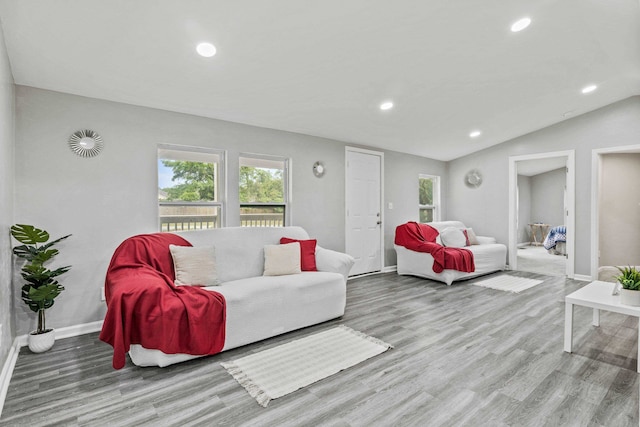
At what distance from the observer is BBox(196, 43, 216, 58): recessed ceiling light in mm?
2429

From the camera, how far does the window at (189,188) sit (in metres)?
3.46

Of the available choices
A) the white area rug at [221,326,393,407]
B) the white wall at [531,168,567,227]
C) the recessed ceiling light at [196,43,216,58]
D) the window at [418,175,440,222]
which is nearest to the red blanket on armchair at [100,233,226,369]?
the white area rug at [221,326,393,407]

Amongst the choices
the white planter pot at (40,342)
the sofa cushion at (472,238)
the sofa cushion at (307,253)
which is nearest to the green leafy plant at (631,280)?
the sofa cushion at (307,253)

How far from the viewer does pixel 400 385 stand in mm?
2027

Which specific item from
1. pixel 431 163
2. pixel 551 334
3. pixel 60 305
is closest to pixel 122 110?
pixel 60 305

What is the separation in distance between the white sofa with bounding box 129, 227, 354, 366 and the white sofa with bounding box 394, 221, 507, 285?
2030 mm

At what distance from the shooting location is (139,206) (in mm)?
3221

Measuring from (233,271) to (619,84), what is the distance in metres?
5.43

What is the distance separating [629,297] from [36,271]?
4.51 m

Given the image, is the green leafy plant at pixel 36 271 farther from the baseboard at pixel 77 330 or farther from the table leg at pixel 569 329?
the table leg at pixel 569 329

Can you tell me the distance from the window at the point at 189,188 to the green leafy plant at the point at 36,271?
1065mm

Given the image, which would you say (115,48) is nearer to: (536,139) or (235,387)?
(235,387)

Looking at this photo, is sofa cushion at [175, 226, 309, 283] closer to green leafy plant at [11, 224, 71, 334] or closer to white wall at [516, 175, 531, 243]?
green leafy plant at [11, 224, 71, 334]

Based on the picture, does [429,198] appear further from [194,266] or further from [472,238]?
[194,266]
